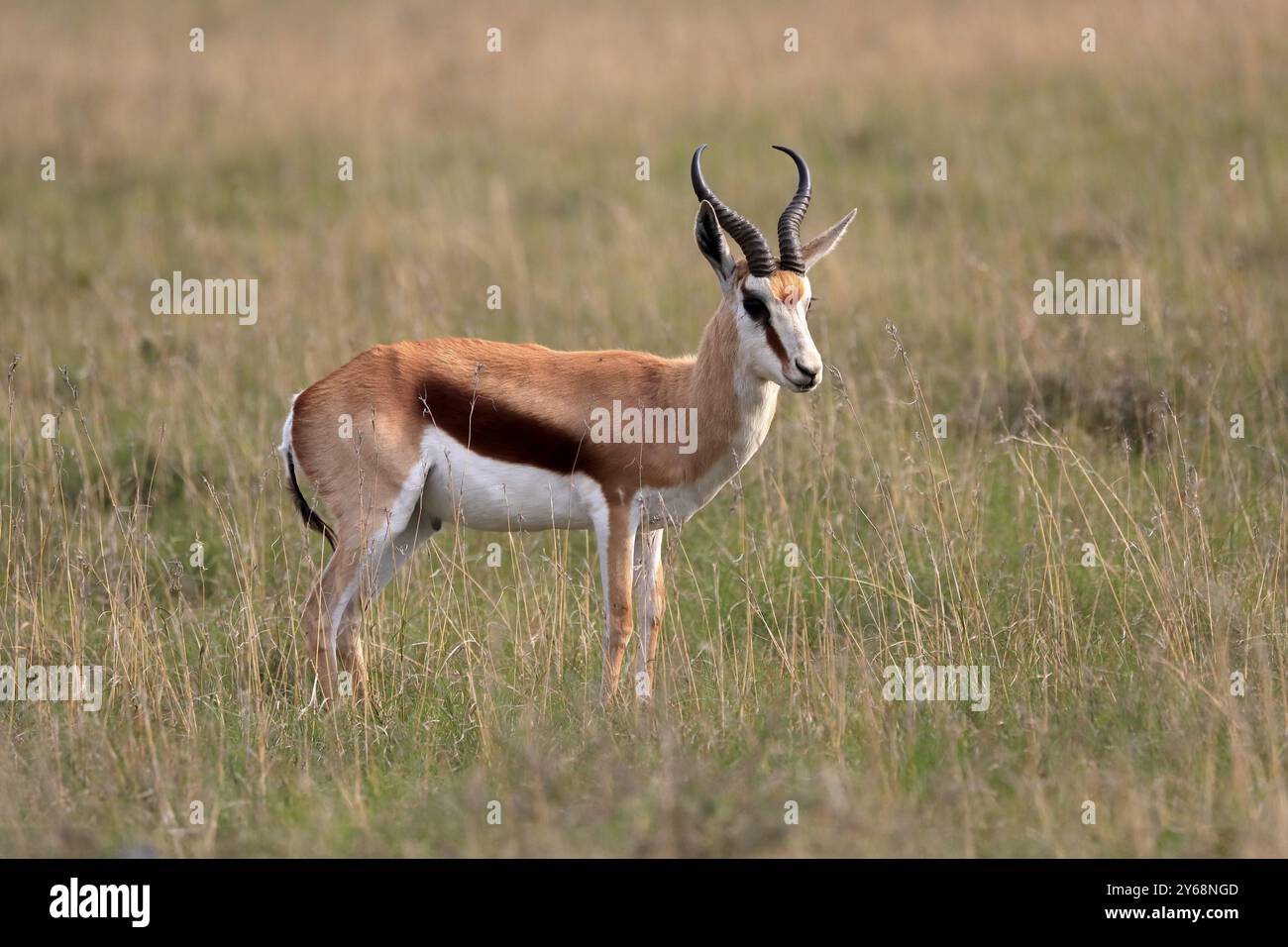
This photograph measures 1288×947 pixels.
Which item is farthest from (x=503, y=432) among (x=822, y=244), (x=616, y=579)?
(x=822, y=244)

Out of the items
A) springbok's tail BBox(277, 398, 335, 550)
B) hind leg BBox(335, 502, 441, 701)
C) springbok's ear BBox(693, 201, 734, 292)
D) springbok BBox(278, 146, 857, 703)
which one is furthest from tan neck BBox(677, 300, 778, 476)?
springbok's tail BBox(277, 398, 335, 550)

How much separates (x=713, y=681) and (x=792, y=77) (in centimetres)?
1130

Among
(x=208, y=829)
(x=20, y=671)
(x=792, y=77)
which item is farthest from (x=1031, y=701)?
(x=792, y=77)

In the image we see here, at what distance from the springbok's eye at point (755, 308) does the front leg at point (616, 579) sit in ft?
2.92

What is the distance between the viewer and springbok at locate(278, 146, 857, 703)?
6195mm

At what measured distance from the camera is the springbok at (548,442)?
20.3ft

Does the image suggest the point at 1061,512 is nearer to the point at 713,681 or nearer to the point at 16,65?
the point at 713,681

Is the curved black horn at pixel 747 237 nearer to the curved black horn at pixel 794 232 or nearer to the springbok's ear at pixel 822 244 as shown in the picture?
the curved black horn at pixel 794 232

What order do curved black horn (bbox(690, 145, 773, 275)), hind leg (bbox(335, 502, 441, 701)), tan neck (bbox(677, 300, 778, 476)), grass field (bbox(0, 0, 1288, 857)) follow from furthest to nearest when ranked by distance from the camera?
tan neck (bbox(677, 300, 778, 476)) < hind leg (bbox(335, 502, 441, 701)) < curved black horn (bbox(690, 145, 773, 275)) < grass field (bbox(0, 0, 1288, 857))

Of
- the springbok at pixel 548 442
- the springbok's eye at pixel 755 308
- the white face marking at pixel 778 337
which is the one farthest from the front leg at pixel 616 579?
the springbok's eye at pixel 755 308

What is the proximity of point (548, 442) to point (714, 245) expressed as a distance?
103 centimetres

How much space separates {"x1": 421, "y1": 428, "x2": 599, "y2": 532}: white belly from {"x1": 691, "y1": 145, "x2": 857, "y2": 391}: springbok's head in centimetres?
87

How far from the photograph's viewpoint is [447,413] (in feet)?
20.9

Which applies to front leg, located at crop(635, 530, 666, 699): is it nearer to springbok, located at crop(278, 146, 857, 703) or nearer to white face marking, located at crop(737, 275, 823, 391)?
springbok, located at crop(278, 146, 857, 703)
